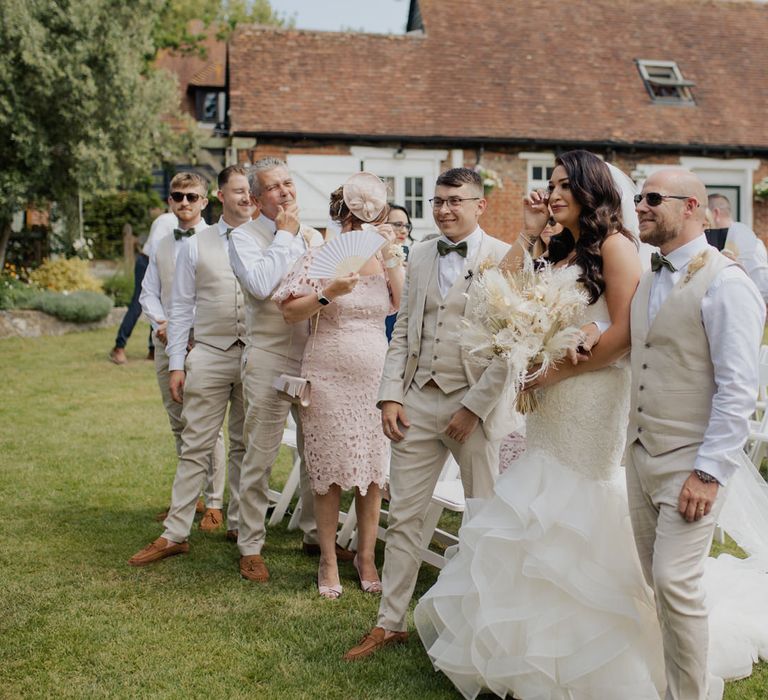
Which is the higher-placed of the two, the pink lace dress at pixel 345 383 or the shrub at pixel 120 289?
the pink lace dress at pixel 345 383

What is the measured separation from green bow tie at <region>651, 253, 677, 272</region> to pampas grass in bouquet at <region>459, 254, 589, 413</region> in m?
0.33

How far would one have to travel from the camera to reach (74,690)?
4031 millimetres

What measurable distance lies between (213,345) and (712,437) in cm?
358

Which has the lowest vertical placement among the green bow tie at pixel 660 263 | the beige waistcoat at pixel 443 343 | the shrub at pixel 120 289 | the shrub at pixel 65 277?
the shrub at pixel 120 289

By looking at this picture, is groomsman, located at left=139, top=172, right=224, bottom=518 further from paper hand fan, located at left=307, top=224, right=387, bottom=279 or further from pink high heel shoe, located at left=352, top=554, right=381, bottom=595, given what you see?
paper hand fan, located at left=307, top=224, right=387, bottom=279

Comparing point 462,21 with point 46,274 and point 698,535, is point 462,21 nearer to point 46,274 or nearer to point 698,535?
point 46,274

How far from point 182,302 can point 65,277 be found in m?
15.1

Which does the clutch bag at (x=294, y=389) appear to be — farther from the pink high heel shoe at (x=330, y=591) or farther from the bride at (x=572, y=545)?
the bride at (x=572, y=545)

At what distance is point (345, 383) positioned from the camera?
5344 mm

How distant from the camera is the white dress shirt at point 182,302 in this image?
6141 mm

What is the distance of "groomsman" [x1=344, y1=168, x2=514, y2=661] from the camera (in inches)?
175

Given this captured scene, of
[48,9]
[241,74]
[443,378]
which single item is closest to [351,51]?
[241,74]

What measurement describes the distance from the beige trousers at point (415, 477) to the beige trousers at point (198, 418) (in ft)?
6.12

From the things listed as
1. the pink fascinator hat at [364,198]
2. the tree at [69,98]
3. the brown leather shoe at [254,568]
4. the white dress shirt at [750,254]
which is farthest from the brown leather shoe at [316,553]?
the tree at [69,98]
